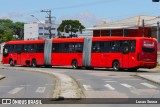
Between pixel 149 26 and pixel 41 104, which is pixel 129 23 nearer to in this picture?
pixel 149 26

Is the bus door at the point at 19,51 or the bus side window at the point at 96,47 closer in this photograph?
the bus side window at the point at 96,47

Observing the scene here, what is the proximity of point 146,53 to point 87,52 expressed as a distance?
744 cm

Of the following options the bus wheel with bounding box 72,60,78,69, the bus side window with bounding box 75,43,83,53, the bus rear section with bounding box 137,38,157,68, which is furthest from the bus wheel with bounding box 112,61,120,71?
the bus wheel with bounding box 72,60,78,69

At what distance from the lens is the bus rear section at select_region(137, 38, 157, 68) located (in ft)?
141

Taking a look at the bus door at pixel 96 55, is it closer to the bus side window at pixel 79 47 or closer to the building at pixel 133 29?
the bus side window at pixel 79 47

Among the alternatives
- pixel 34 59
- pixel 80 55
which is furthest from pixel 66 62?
pixel 34 59

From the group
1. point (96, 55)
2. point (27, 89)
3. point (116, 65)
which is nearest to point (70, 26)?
point (96, 55)

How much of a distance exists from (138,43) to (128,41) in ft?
3.69

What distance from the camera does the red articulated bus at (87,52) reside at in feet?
142

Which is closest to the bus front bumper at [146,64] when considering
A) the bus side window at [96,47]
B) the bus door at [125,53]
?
the bus door at [125,53]

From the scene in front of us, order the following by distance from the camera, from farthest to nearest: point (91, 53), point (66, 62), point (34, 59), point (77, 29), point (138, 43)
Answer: point (77, 29)
point (34, 59)
point (66, 62)
point (91, 53)
point (138, 43)

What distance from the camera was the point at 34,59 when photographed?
57031 millimetres

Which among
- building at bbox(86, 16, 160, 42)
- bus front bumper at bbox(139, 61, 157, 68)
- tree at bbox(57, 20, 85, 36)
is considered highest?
tree at bbox(57, 20, 85, 36)

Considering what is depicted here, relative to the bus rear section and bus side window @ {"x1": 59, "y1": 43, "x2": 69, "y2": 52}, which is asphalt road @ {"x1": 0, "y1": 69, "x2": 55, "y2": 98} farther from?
bus side window @ {"x1": 59, "y1": 43, "x2": 69, "y2": 52}
